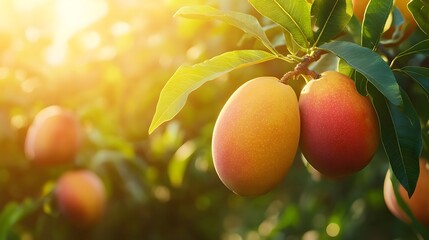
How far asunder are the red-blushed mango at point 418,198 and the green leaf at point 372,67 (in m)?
0.39

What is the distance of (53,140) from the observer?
2.00 m

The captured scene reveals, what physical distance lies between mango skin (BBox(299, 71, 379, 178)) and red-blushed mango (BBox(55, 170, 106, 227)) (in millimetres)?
1268

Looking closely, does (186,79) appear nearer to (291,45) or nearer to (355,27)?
(291,45)

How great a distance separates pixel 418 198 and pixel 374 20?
0.41m

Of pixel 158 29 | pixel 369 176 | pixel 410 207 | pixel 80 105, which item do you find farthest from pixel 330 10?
pixel 80 105

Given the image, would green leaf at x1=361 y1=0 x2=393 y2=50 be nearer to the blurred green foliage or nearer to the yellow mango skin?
the yellow mango skin

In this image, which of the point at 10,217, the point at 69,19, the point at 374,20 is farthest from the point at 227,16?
the point at 69,19

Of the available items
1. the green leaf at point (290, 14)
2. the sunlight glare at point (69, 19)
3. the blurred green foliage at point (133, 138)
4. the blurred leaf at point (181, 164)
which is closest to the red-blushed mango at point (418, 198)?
the green leaf at point (290, 14)

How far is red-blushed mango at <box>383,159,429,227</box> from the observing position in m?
1.16

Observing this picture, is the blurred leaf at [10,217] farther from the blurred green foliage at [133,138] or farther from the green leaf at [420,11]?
the green leaf at [420,11]

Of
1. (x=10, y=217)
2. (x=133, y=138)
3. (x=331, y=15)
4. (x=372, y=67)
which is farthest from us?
(x=133, y=138)

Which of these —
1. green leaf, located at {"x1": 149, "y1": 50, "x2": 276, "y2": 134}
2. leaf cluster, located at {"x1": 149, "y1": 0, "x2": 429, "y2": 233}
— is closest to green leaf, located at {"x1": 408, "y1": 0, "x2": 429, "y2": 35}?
leaf cluster, located at {"x1": 149, "y1": 0, "x2": 429, "y2": 233}

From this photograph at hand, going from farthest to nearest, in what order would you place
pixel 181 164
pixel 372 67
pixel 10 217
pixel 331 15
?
1. pixel 181 164
2. pixel 10 217
3. pixel 331 15
4. pixel 372 67

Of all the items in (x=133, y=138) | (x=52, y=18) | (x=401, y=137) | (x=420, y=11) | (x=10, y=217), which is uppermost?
(x=420, y=11)
